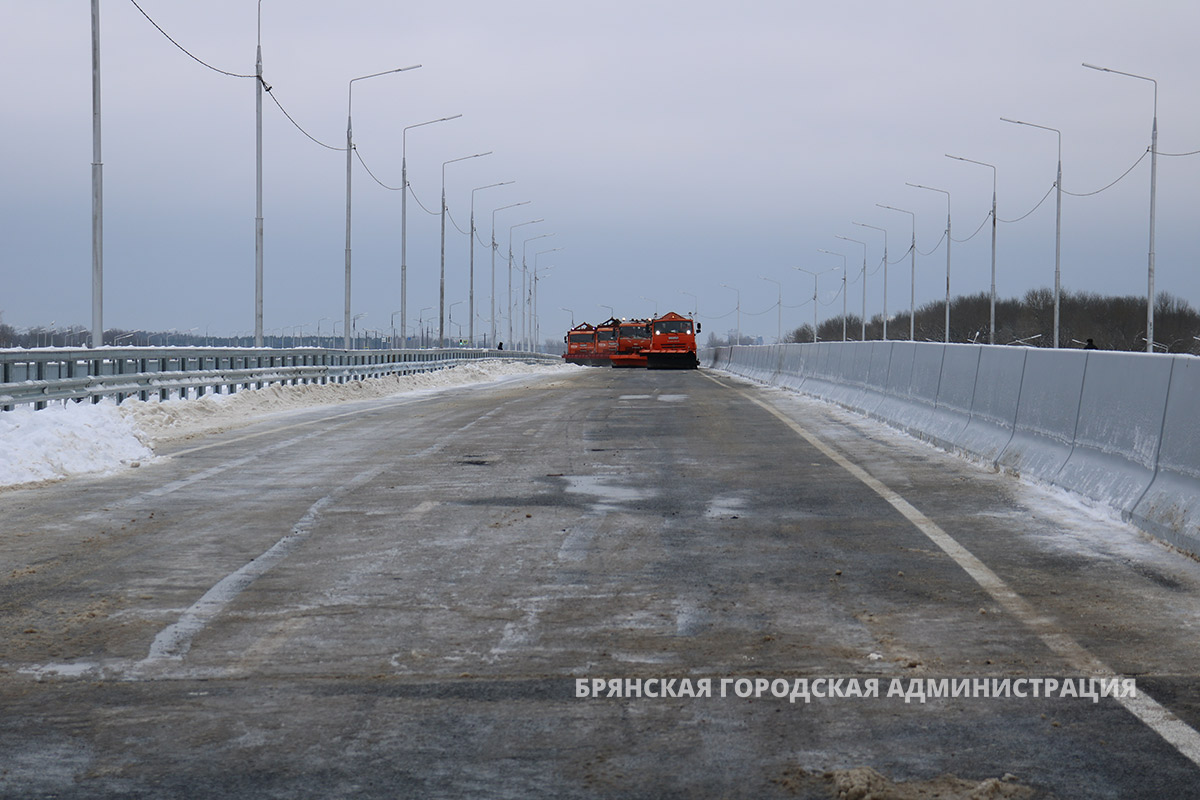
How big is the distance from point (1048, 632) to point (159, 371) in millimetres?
21478

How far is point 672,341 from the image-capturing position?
7212 cm

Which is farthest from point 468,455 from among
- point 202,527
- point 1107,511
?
point 1107,511

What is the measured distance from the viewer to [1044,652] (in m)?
6.23

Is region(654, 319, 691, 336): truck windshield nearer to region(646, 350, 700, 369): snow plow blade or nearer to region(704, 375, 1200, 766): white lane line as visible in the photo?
region(646, 350, 700, 369): snow plow blade

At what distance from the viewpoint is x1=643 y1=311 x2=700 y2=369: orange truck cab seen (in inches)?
2842

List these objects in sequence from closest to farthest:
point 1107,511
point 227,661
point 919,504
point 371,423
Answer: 1. point 227,661
2. point 1107,511
3. point 919,504
4. point 371,423

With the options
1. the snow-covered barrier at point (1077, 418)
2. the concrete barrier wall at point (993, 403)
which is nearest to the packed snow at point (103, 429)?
the concrete barrier wall at point (993, 403)

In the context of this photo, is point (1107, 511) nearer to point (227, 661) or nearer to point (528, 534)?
point (528, 534)

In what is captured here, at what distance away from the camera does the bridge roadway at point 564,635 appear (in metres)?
4.69

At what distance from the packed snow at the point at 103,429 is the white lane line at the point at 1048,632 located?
322 inches

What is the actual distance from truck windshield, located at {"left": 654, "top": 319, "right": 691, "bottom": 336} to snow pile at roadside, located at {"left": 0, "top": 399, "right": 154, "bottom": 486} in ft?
183

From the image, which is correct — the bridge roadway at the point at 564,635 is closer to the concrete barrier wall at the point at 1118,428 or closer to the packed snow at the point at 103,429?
the concrete barrier wall at the point at 1118,428

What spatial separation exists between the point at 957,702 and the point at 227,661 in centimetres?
312

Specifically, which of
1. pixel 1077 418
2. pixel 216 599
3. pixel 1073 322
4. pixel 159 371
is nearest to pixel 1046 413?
pixel 1077 418
